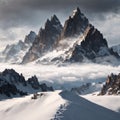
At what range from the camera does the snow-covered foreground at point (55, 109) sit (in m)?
133

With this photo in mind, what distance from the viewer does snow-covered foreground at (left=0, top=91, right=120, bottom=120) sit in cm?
13262

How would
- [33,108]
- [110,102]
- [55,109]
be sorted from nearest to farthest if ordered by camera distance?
1. [55,109]
2. [33,108]
3. [110,102]

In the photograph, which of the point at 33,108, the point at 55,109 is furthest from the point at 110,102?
the point at 55,109

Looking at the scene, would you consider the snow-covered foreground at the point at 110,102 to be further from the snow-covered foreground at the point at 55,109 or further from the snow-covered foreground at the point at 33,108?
the snow-covered foreground at the point at 33,108

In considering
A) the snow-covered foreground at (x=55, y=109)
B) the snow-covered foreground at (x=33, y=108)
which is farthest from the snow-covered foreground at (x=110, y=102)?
the snow-covered foreground at (x=33, y=108)

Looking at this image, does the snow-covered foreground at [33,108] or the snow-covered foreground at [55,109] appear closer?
the snow-covered foreground at [55,109]

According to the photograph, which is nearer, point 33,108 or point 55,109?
point 55,109

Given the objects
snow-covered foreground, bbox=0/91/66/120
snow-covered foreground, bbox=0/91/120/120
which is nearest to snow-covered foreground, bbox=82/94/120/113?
snow-covered foreground, bbox=0/91/120/120

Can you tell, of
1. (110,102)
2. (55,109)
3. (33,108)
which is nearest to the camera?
(55,109)

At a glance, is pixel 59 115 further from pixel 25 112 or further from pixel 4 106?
pixel 4 106

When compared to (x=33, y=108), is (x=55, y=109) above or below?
below

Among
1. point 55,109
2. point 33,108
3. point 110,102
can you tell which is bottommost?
point 110,102

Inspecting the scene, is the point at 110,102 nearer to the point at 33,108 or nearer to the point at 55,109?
the point at 33,108

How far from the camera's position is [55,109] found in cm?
13612
